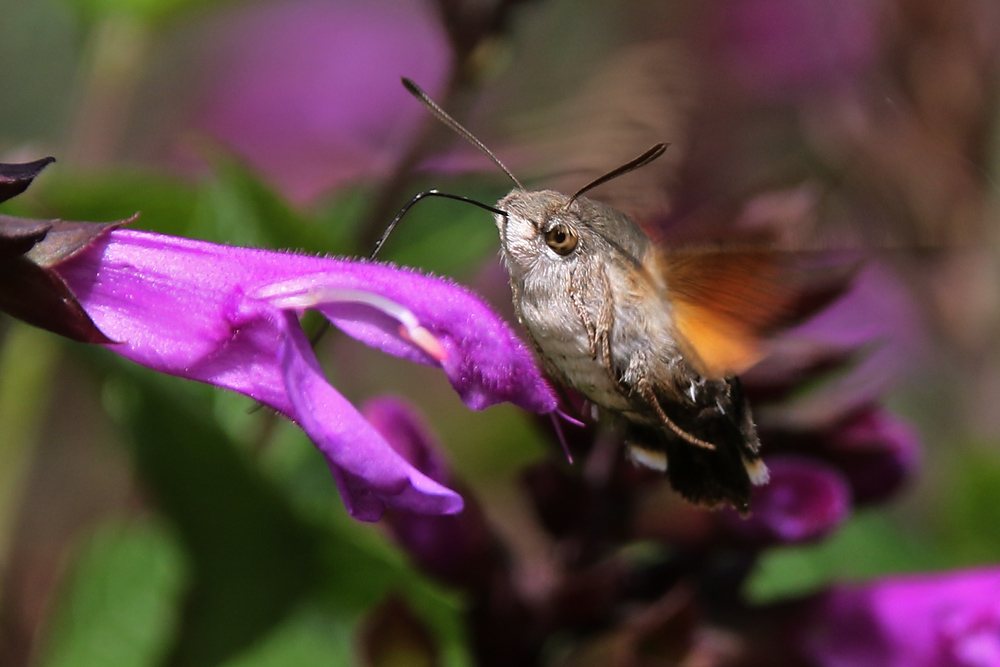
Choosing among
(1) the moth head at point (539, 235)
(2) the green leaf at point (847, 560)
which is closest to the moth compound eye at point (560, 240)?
(1) the moth head at point (539, 235)

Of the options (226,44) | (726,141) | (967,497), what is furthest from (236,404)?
(226,44)

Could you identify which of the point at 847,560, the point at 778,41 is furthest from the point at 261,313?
the point at 778,41

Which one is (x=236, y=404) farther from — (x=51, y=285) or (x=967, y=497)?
(x=967, y=497)

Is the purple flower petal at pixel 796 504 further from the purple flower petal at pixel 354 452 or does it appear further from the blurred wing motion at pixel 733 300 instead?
the purple flower petal at pixel 354 452

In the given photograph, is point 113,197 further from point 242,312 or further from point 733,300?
point 733,300

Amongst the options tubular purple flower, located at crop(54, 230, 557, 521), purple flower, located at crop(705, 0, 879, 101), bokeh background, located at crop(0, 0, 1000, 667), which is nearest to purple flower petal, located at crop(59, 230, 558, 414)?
tubular purple flower, located at crop(54, 230, 557, 521)
